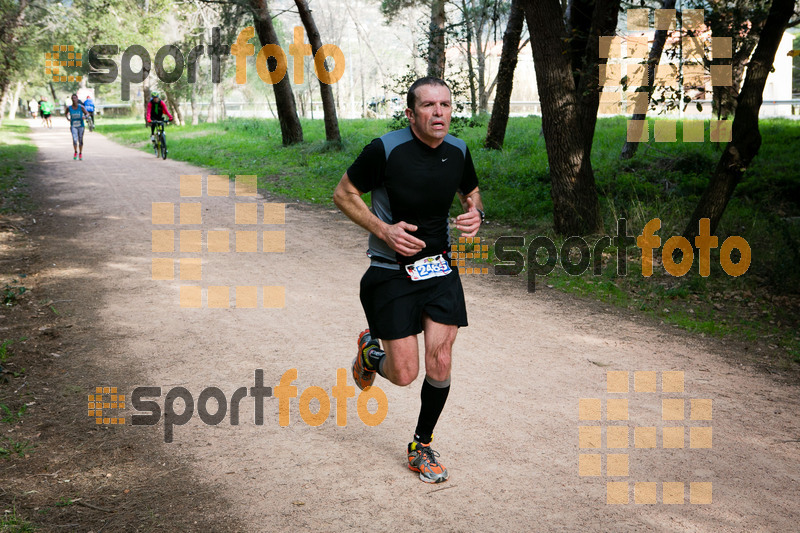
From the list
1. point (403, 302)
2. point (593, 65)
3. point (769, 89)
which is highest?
point (769, 89)

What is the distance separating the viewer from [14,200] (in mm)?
14391

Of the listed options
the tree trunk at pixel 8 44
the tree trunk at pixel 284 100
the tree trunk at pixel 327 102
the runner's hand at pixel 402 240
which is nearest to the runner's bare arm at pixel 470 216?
the runner's hand at pixel 402 240

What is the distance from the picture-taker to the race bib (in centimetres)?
408

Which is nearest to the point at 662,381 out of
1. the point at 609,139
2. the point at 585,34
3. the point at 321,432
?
the point at 321,432

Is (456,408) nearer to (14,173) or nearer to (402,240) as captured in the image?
(402,240)

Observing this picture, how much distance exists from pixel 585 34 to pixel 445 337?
7.81 meters

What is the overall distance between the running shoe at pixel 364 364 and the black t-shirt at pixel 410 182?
73cm

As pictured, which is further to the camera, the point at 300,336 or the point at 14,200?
the point at 14,200

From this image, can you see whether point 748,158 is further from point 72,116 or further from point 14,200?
Result: point 72,116

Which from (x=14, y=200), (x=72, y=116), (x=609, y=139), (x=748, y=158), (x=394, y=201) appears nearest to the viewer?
(x=394, y=201)

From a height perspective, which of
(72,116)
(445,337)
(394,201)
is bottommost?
(445,337)

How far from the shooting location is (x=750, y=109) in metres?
8.89

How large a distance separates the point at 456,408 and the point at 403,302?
1548mm

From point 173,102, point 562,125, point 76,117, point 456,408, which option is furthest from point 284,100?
point 173,102
